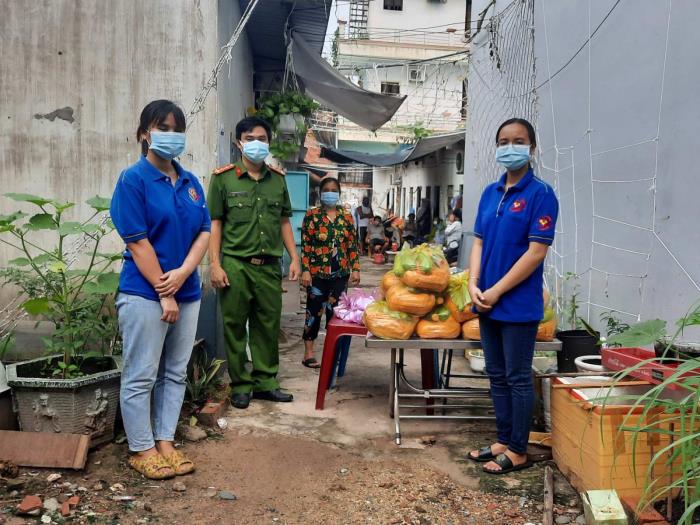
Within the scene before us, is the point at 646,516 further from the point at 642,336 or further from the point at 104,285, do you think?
the point at 104,285

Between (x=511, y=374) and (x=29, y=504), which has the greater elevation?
(x=511, y=374)

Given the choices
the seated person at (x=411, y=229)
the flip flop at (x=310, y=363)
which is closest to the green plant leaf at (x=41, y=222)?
the flip flop at (x=310, y=363)

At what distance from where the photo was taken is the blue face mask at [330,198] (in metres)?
5.16

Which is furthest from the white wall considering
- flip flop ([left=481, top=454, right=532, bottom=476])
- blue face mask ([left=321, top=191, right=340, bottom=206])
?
flip flop ([left=481, top=454, right=532, bottom=476])

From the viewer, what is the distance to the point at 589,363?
139 inches

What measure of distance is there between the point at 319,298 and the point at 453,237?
6714 mm

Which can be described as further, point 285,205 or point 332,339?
point 285,205

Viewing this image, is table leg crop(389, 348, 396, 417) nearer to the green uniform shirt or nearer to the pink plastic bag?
the pink plastic bag

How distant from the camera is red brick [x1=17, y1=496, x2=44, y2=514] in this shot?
2504mm

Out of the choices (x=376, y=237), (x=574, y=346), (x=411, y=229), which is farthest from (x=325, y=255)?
(x=411, y=229)

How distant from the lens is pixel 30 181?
14.2 feet

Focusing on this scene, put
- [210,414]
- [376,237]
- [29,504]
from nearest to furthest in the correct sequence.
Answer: [29,504] < [210,414] < [376,237]

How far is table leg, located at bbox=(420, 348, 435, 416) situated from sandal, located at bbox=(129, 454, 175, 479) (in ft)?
5.74

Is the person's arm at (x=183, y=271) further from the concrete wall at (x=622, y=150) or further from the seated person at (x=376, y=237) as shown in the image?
the seated person at (x=376, y=237)
